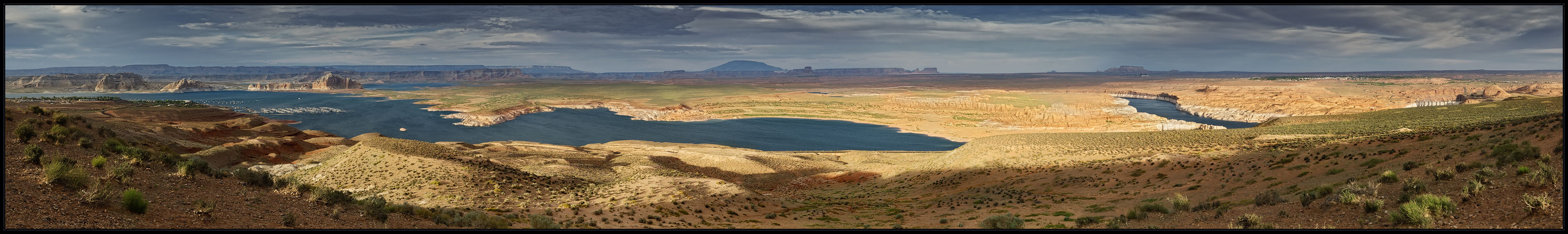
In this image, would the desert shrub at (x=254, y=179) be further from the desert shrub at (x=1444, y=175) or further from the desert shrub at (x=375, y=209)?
the desert shrub at (x=1444, y=175)

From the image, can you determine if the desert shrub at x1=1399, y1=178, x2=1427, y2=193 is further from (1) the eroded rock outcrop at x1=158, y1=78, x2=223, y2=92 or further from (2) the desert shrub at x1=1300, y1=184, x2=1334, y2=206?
(1) the eroded rock outcrop at x1=158, y1=78, x2=223, y2=92

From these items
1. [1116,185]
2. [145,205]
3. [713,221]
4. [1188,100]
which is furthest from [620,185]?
[1188,100]

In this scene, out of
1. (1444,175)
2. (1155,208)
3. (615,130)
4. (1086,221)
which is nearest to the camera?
(1444,175)

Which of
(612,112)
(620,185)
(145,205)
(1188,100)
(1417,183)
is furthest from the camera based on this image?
(1188,100)

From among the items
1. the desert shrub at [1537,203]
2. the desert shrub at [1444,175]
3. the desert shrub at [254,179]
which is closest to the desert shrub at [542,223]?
the desert shrub at [254,179]

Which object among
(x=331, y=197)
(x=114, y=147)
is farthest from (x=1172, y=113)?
(x=114, y=147)

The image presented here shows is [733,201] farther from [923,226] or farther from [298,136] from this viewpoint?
[298,136]

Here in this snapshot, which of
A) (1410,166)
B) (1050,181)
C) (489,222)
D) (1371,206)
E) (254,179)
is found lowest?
(1050,181)

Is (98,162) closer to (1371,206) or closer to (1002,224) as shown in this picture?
(1002,224)
